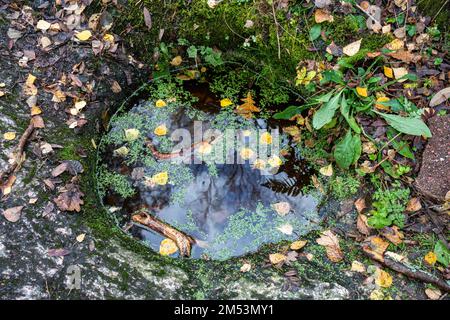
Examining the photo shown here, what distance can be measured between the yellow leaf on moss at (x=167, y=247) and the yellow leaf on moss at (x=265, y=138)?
104cm

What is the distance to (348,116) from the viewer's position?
110 inches

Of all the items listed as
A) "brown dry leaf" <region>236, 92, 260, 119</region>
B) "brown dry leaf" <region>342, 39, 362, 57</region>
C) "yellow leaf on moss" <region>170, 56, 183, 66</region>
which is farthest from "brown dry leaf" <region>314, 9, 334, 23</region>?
"yellow leaf on moss" <region>170, 56, 183, 66</region>

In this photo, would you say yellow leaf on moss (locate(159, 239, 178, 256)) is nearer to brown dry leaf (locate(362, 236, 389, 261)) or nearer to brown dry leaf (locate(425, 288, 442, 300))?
brown dry leaf (locate(362, 236, 389, 261))

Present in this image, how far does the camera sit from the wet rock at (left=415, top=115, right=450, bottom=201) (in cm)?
260

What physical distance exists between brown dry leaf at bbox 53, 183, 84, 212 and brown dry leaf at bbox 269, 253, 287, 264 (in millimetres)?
1202

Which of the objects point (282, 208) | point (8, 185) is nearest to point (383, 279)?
point (282, 208)

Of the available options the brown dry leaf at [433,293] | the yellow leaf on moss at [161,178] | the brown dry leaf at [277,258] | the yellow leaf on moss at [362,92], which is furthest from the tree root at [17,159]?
the brown dry leaf at [433,293]

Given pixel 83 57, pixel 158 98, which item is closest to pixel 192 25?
pixel 158 98

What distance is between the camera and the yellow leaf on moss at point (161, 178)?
2918 mm

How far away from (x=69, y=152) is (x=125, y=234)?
0.67 meters

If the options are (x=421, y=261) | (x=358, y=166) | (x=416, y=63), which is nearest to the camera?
(x=421, y=261)

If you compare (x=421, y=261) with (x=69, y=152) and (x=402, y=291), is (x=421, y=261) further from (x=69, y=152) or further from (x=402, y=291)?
(x=69, y=152)

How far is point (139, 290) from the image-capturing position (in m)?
2.18

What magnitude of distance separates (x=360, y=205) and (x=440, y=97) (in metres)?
0.99
